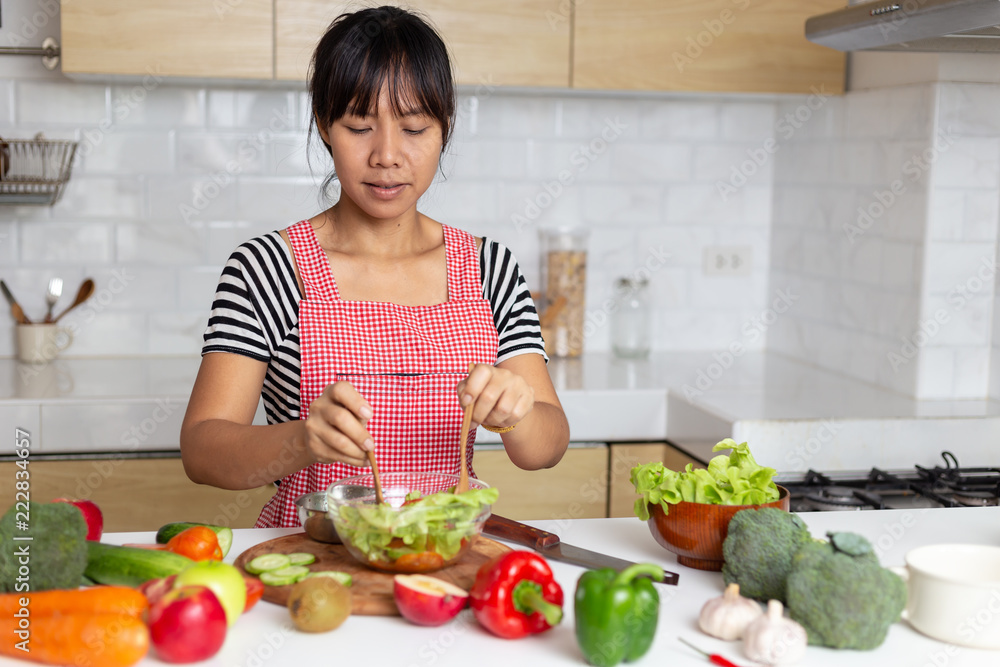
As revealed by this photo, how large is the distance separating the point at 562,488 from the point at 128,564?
1431 millimetres

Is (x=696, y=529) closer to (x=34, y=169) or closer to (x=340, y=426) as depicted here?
(x=340, y=426)

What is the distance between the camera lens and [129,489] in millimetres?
2176

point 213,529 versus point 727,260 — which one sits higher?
point 727,260

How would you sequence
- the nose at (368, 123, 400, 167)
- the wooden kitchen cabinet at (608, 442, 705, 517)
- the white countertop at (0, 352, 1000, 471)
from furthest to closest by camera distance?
1. the wooden kitchen cabinet at (608, 442, 705, 517)
2. the white countertop at (0, 352, 1000, 471)
3. the nose at (368, 123, 400, 167)

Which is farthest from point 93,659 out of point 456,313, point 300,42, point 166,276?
point 166,276

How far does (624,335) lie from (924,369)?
797 millimetres

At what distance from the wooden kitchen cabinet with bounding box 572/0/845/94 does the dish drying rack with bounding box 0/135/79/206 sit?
1305mm

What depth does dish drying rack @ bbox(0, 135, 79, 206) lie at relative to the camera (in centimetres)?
240

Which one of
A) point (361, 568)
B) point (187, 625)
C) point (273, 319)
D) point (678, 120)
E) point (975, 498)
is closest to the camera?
point (187, 625)

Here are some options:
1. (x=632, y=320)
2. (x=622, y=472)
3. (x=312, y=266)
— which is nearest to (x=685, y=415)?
(x=622, y=472)

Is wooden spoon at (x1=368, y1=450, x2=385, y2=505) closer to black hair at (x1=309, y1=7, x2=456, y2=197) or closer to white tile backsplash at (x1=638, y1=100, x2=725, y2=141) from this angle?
black hair at (x1=309, y1=7, x2=456, y2=197)

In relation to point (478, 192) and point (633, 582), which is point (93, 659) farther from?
point (478, 192)

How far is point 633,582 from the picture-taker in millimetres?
890

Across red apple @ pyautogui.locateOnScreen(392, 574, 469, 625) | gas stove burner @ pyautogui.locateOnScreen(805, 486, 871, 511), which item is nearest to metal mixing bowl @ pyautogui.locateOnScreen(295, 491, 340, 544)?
red apple @ pyautogui.locateOnScreen(392, 574, 469, 625)
